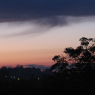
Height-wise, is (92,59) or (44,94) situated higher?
(92,59)

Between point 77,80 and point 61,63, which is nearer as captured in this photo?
point 77,80

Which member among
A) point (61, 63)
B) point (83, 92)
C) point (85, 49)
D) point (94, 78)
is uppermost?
point (85, 49)

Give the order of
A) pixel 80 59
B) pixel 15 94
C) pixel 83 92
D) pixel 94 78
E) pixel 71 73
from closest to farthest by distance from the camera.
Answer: pixel 15 94 < pixel 83 92 < pixel 94 78 < pixel 71 73 < pixel 80 59

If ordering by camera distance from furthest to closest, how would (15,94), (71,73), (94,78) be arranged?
(71,73), (94,78), (15,94)

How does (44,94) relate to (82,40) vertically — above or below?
below

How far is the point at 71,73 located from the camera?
29.6 metres

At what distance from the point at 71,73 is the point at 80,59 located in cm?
338

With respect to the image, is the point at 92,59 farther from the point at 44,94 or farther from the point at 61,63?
the point at 44,94

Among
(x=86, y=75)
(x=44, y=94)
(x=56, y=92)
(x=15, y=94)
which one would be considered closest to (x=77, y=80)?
(x=86, y=75)

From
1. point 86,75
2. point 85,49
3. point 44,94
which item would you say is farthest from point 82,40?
point 44,94

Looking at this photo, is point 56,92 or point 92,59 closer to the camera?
point 56,92

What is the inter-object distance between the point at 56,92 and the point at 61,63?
32.0 feet

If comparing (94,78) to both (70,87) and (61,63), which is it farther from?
(61,63)

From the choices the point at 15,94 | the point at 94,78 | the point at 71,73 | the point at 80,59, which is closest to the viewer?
the point at 15,94
